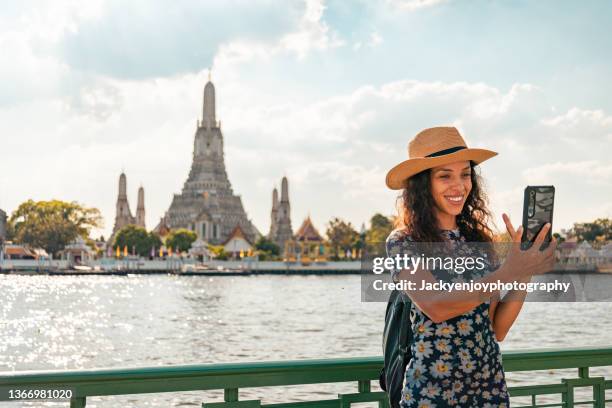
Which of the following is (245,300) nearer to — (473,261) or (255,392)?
(255,392)

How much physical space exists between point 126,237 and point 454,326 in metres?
85.5

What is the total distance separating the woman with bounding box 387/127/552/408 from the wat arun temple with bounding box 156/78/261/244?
92690 millimetres

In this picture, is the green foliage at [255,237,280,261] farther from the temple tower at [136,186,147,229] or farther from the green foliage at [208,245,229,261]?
the temple tower at [136,186,147,229]

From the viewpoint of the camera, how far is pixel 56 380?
2.65m

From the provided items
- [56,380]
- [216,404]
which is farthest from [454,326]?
[56,380]

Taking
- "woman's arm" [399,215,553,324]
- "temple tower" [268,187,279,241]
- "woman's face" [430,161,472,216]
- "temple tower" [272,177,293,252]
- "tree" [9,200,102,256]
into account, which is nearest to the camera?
"woman's arm" [399,215,553,324]

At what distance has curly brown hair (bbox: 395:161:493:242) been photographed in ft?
8.52

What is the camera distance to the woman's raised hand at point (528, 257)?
2.44 m

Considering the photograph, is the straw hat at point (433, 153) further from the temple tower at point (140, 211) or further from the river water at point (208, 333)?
the temple tower at point (140, 211)

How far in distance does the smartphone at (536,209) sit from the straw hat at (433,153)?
169 millimetres

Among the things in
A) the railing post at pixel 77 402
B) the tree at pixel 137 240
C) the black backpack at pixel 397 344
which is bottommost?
the railing post at pixel 77 402

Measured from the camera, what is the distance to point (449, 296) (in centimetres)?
244

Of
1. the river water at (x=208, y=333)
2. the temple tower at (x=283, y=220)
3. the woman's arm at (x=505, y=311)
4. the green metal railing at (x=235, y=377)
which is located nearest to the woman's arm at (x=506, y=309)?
the woman's arm at (x=505, y=311)

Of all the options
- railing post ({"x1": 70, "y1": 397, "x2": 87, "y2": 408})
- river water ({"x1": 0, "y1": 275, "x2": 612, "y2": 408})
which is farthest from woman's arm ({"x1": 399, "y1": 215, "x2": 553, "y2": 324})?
river water ({"x1": 0, "y1": 275, "x2": 612, "y2": 408})
